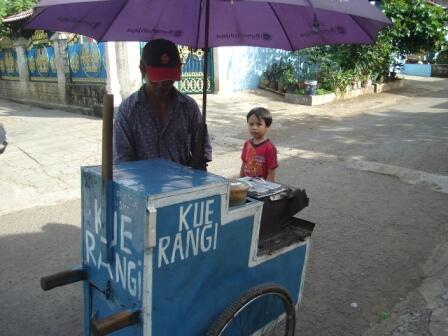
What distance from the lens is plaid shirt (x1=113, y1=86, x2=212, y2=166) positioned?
245 cm

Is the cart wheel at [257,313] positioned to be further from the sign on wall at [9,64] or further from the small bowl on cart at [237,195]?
the sign on wall at [9,64]

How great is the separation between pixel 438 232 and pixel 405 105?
9.06 m

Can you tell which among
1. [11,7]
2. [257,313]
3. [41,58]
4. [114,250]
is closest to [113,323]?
[114,250]

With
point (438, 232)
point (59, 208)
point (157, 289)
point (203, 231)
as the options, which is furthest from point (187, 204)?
point (59, 208)

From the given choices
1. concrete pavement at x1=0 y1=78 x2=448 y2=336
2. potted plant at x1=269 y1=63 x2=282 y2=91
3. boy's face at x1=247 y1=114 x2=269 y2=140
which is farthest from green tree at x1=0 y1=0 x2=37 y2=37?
boy's face at x1=247 y1=114 x2=269 y2=140

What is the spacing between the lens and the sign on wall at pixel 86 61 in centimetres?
1102

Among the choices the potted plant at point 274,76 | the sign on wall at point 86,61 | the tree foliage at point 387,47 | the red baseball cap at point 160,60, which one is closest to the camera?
the red baseball cap at point 160,60

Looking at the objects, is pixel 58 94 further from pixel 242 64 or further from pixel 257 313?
pixel 257 313

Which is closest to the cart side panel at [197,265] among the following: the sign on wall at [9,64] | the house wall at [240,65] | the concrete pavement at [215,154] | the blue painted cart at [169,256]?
the blue painted cart at [169,256]

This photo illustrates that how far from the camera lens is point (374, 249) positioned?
382cm

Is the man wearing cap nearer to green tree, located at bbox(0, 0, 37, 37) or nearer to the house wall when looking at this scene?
Result: the house wall

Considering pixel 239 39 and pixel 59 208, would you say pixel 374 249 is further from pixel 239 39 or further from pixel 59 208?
pixel 59 208

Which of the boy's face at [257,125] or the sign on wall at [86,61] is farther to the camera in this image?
the sign on wall at [86,61]

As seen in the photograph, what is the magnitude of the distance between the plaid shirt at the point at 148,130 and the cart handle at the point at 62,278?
683 millimetres
